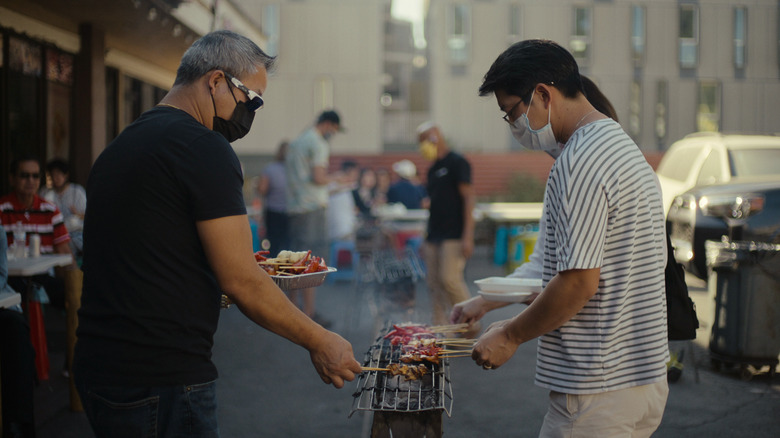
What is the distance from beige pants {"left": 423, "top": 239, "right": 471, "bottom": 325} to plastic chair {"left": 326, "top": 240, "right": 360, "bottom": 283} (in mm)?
4314

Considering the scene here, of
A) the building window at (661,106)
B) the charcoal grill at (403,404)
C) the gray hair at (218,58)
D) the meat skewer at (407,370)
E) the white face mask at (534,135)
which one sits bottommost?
the charcoal grill at (403,404)

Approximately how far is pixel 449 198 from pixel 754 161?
21.3ft

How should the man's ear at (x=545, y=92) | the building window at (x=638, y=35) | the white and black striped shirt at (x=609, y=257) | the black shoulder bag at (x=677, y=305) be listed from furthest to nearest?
the building window at (x=638, y=35), the black shoulder bag at (x=677, y=305), the man's ear at (x=545, y=92), the white and black striped shirt at (x=609, y=257)

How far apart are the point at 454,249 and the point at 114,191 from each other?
20.0 feet

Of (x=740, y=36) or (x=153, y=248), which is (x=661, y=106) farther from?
(x=153, y=248)

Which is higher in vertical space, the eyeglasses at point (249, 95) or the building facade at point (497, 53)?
the building facade at point (497, 53)

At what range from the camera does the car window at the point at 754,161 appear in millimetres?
11680

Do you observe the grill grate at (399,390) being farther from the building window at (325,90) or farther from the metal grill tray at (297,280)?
the building window at (325,90)

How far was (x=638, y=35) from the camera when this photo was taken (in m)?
36.3

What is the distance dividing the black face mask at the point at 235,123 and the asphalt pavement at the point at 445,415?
200 cm

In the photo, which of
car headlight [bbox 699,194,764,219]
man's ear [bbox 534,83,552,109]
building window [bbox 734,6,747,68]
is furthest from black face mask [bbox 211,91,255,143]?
building window [bbox 734,6,747,68]

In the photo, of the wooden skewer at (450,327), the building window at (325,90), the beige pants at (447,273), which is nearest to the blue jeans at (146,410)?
the wooden skewer at (450,327)

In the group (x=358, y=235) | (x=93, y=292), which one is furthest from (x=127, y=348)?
(x=358, y=235)

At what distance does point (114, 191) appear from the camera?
2229 mm
